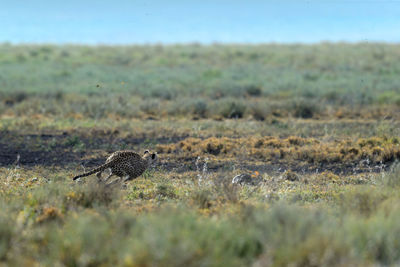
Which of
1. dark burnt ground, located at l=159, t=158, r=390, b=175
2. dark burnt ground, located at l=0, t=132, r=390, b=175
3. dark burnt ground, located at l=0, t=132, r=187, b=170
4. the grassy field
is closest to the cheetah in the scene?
the grassy field

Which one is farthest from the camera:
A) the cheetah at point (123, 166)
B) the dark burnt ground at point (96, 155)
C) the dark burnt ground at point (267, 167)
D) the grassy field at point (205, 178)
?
the dark burnt ground at point (96, 155)

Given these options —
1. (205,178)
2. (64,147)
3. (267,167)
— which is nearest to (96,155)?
(64,147)

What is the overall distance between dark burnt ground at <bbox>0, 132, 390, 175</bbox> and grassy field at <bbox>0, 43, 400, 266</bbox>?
1.7 inches

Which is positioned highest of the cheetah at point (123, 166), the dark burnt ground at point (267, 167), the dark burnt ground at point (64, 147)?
the cheetah at point (123, 166)

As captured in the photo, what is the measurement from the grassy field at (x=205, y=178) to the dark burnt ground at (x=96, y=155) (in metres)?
0.04

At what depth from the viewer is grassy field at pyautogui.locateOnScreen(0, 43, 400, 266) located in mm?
4141

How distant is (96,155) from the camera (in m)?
10.7

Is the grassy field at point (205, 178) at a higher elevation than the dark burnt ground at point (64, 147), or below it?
higher

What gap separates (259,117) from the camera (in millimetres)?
16750

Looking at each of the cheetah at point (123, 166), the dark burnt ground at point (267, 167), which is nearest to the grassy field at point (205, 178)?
the dark burnt ground at point (267, 167)

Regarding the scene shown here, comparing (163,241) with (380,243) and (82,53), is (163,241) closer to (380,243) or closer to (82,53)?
(380,243)

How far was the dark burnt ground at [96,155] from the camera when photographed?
31.9ft

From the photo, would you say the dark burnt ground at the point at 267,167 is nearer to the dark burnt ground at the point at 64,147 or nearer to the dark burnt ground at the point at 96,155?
the dark burnt ground at the point at 96,155

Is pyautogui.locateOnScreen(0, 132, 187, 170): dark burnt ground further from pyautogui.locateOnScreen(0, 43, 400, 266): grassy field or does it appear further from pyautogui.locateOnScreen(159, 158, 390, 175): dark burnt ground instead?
pyautogui.locateOnScreen(159, 158, 390, 175): dark burnt ground
